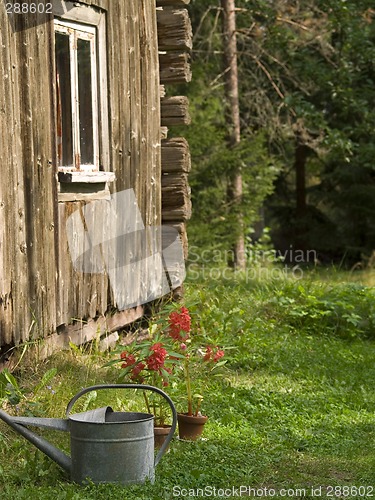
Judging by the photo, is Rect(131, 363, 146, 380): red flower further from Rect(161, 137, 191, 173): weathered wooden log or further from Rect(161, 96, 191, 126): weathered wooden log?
Rect(161, 96, 191, 126): weathered wooden log

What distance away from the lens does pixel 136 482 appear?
4.82 metres

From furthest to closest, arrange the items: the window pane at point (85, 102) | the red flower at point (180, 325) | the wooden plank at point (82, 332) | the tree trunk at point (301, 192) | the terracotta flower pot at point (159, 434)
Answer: the tree trunk at point (301, 192) < the window pane at point (85, 102) < the wooden plank at point (82, 332) < the red flower at point (180, 325) < the terracotta flower pot at point (159, 434)

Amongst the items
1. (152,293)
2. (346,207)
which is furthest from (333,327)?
(346,207)

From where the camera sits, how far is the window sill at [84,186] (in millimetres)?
7273

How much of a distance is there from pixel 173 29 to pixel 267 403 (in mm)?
4237

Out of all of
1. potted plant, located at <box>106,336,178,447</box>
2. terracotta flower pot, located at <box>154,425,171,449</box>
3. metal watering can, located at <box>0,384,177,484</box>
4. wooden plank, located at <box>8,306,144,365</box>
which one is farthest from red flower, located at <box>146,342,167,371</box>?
wooden plank, located at <box>8,306,144,365</box>

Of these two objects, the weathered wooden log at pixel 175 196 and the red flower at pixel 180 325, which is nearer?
the red flower at pixel 180 325

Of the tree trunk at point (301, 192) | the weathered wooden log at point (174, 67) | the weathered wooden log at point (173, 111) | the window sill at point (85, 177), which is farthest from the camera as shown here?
the tree trunk at point (301, 192)

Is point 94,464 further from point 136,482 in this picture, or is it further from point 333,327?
point 333,327

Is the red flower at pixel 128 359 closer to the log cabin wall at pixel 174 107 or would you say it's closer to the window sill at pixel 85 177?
the window sill at pixel 85 177

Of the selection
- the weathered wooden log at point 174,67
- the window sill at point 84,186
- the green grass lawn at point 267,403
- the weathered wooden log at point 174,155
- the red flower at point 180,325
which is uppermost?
the weathered wooden log at point 174,67

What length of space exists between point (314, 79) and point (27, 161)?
36.0 ft

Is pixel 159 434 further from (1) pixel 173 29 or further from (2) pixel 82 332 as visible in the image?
(1) pixel 173 29

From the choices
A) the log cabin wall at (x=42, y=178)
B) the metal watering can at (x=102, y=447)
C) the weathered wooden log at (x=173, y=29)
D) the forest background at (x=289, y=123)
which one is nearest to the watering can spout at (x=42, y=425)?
the metal watering can at (x=102, y=447)
